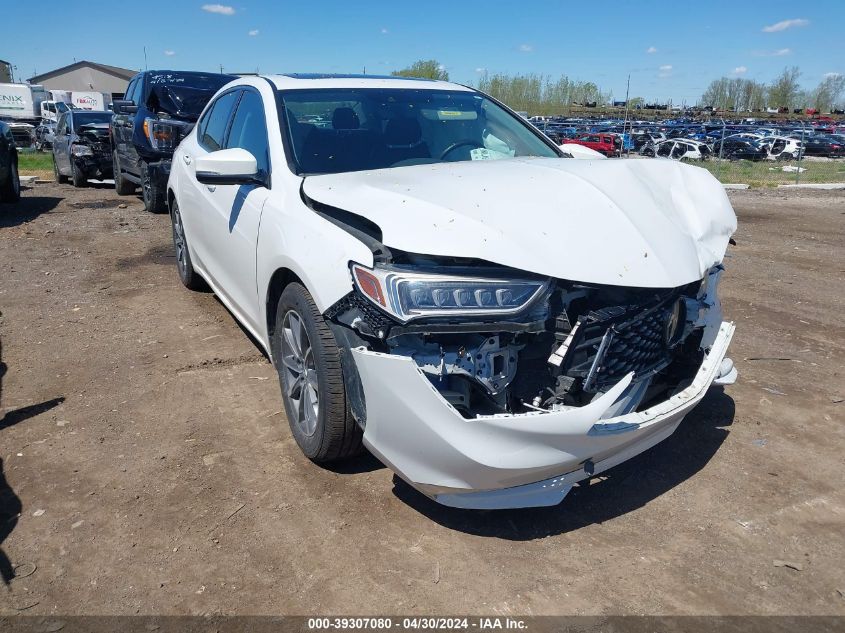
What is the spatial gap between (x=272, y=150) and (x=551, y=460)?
218 cm

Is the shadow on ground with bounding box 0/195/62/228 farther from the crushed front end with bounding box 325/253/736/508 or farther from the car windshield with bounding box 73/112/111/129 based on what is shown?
the crushed front end with bounding box 325/253/736/508

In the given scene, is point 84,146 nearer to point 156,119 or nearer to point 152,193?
point 152,193

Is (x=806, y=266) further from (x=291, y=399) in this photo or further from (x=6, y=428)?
(x=6, y=428)

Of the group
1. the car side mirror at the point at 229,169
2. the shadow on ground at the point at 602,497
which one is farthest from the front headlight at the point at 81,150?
the shadow on ground at the point at 602,497

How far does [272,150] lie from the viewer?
3.58m

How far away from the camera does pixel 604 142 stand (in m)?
27.1

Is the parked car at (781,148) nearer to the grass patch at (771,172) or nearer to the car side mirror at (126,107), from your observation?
the grass patch at (771,172)

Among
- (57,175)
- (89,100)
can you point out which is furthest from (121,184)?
(89,100)

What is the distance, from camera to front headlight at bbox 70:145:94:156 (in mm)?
13547

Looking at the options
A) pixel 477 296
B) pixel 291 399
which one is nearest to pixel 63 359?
pixel 291 399

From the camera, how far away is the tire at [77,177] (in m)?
14.0

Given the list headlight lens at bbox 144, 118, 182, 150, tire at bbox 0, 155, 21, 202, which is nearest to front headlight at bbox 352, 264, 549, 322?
headlight lens at bbox 144, 118, 182, 150

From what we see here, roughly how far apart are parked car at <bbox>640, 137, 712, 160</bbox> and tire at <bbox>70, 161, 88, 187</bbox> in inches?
802

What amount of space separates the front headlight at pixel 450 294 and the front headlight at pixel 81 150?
1322 cm
